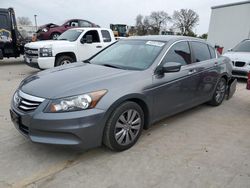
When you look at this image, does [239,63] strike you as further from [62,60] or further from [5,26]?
[5,26]

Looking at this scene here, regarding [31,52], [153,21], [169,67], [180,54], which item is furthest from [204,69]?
[153,21]

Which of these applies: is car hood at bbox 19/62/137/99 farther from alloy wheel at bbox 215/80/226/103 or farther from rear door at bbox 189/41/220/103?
alloy wheel at bbox 215/80/226/103

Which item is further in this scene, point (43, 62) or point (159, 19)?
point (159, 19)

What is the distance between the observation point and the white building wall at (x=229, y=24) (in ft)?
48.6

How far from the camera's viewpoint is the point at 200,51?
508cm

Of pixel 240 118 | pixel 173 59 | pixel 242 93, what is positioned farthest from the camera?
pixel 242 93

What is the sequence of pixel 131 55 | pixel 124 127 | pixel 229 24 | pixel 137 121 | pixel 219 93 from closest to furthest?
pixel 124 127 < pixel 137 121 < pixel 131 55 < pixel 219 93 < pixel 229 24

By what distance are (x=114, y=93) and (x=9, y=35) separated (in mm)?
10202

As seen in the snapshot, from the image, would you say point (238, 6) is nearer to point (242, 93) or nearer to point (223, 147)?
Answer: point (242, 93)

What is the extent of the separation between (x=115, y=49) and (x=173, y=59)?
1118 mm

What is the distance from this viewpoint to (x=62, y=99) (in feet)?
9.80

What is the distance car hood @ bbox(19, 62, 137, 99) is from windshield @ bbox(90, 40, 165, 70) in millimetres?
290

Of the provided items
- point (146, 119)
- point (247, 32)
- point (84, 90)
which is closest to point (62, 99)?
point (84, 90)

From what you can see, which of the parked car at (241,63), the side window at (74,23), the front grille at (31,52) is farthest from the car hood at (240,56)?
the side window at (74,23)
